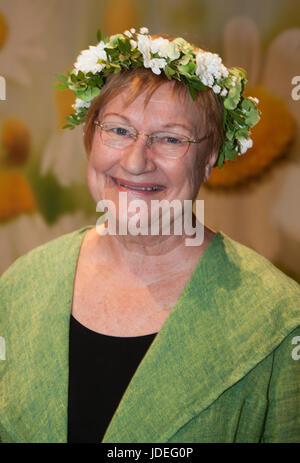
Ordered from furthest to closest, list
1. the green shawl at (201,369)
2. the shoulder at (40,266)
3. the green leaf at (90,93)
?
the shoulder at (40,266)
the green leaf at (90,93)
the green shawl at (201,369)

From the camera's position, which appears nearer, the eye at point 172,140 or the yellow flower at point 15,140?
the eye at point 172,140

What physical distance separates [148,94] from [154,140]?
0.36ft

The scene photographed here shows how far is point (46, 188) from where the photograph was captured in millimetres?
2787

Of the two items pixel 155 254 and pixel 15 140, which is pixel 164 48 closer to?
pixel 155 254

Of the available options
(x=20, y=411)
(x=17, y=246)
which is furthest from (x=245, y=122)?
(x=17, y=246)

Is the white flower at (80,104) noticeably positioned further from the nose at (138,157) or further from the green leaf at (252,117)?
the green leaf at (252,117)

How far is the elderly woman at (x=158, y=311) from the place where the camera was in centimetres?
122

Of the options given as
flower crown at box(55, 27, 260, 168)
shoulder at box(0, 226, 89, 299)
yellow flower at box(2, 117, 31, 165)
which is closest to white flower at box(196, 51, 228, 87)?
flower crown at box(55, 27, 260, 168)

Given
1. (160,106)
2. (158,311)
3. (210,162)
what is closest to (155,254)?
(158,311)

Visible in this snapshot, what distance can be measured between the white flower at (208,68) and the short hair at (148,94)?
3 centimetres

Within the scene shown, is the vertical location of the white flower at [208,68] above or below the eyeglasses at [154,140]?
above

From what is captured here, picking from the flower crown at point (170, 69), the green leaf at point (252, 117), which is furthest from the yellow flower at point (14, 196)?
the green leaf at point (252, 117)

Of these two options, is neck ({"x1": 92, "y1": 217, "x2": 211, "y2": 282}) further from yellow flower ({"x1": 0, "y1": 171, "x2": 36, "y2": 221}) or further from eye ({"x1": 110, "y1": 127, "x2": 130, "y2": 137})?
yellow flower ({"x1": 0, "y1": 171, "x2": 36, "y2": 221})

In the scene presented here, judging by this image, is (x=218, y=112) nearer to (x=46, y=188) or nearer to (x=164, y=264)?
(x=164, y=264)
